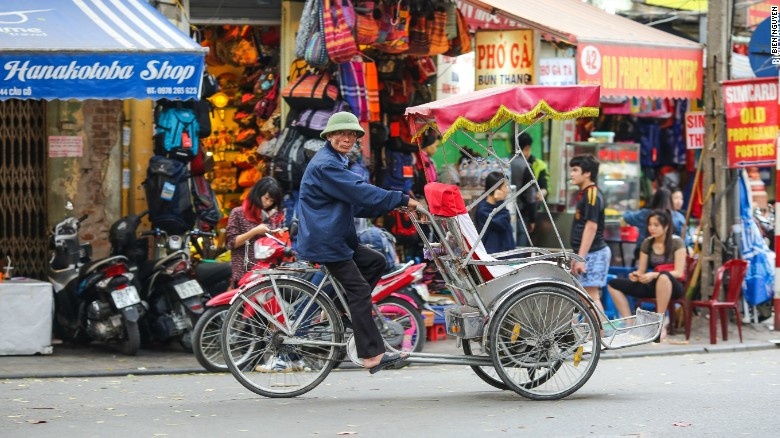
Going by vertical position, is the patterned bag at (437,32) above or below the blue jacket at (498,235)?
above

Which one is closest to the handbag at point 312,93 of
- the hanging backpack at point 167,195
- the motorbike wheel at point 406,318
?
the hanging backpack at point 167,195

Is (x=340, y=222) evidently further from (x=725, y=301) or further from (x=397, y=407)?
(x=725, y=301)

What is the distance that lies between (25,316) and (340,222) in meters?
4.33

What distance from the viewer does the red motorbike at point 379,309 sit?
1112cm

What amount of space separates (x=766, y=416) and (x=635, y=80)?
744 centimetres

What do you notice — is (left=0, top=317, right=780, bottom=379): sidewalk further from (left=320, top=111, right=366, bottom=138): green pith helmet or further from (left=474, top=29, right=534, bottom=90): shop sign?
(left=320, top=111, right=366, bottom=138): green pith helmet

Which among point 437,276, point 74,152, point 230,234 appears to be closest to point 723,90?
point 437,276

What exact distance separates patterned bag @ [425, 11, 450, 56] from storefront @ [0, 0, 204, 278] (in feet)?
10.0

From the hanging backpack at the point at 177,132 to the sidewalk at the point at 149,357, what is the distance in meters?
2.04

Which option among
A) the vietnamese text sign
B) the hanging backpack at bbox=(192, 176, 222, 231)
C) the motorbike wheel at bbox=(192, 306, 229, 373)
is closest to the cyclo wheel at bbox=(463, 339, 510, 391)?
the motorbike wheel at bbox=(192, 306, 229, 373)

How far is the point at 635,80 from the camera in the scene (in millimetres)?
15492

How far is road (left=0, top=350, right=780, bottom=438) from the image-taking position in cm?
809

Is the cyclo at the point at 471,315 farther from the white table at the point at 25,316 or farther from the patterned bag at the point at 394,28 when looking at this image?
the patterned bag at the point at 394,28

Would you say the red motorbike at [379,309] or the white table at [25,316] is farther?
the white table at [25,316]
